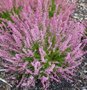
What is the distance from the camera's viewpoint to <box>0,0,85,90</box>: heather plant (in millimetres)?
2639

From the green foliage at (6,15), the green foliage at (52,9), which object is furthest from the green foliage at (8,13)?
the green foliage at (52,9)

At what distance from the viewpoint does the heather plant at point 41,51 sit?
2.64 metres

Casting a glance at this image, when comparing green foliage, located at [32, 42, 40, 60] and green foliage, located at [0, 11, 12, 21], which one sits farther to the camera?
green foliage, located at [0, 11, 12, 21]

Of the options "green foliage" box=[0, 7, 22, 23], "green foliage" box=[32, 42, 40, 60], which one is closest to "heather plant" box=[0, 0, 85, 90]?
"green foliage" box=[32, 42, 40, 60]

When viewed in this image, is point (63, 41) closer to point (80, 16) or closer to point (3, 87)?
point (3, 87)

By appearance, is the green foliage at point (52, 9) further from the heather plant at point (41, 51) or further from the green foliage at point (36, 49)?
the green foliage at point (36, 49)

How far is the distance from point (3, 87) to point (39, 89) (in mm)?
343

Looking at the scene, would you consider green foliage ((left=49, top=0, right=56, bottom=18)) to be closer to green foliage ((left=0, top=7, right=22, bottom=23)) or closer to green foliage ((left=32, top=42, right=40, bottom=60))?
green foliage ((left=0, top=7, right=22, bottom=23))

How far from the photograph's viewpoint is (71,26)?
292cm

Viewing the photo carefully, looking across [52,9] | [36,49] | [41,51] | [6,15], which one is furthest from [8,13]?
[41,51]

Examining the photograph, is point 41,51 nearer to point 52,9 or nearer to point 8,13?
point 8,13

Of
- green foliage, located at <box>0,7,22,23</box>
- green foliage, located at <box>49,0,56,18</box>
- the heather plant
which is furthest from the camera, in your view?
green foliage, located at <box>49,0,56,18</box>

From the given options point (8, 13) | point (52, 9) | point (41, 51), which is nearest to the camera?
point (41, 51)

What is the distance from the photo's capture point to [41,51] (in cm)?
257
